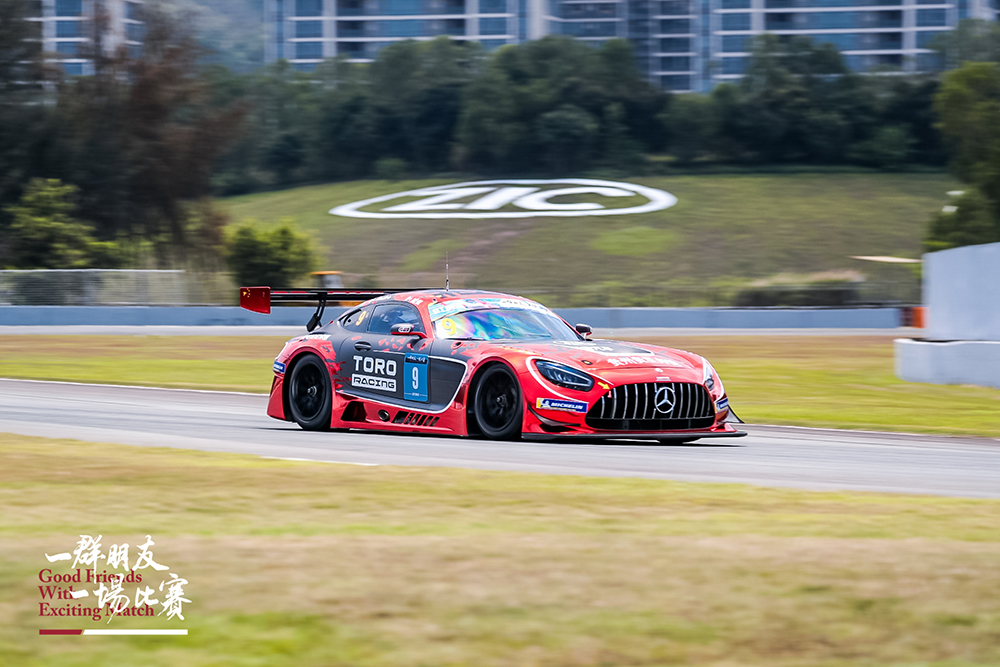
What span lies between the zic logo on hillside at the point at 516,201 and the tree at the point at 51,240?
2614 centimetres

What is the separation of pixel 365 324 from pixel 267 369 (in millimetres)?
12007

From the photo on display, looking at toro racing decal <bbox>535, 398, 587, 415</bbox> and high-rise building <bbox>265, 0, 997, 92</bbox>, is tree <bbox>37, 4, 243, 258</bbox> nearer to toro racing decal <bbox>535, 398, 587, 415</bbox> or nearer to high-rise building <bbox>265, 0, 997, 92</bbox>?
toro racing decal <bbox>535, 398, 587, 415</bbox>

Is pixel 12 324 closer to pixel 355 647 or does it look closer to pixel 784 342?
pixel 784 342

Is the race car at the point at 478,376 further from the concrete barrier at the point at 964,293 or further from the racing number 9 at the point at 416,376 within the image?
the concrete barrier at the point at 964,293

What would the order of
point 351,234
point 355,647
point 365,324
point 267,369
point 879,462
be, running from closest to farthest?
point 355,647 < point 879,462 < point 365,324 < point 267,369 < point 351,234

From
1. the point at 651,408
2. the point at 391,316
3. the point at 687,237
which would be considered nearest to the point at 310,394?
the point at 391,316

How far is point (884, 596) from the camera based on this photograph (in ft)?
16.3

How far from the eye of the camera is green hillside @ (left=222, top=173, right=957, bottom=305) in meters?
64.7

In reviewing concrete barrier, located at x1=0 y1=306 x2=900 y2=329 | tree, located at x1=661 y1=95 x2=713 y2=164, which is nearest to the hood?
→ concrete barrier, located at x1=0 y1=306 x2=900 y2=329

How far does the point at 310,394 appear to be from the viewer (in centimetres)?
1295

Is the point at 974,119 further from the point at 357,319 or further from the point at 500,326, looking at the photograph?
the point at 500,326

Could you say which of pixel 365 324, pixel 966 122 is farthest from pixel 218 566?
pixel 966 122

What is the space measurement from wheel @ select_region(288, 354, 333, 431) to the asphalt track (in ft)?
0.65

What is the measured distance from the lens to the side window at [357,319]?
12.8 m
